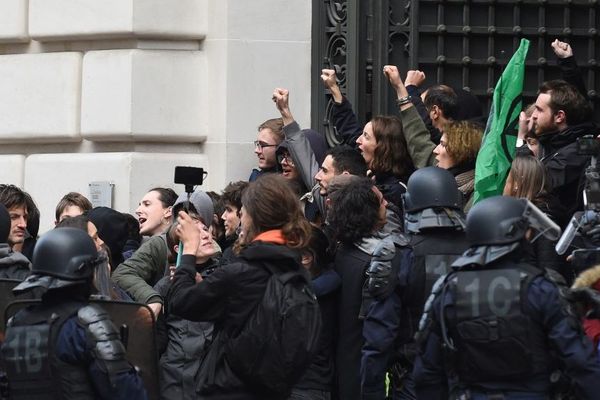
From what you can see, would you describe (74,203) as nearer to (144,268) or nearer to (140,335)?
(144,268)

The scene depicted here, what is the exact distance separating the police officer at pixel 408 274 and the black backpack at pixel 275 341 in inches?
25.9

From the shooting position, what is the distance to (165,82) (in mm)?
10797

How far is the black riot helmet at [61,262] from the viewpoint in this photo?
674 centimetres

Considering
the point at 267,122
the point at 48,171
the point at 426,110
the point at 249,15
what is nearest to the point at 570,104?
the point at 426,110

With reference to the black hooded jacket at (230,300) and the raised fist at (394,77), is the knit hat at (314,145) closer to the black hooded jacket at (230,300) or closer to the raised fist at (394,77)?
the raised fist at (394,77)

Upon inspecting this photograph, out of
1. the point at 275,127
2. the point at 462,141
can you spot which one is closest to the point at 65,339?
the point at 462,141

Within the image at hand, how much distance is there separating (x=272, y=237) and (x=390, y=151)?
2083mm

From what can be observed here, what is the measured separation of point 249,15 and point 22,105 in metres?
1.63

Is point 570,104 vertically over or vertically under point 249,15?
under

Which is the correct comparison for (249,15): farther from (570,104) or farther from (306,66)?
(570,104)

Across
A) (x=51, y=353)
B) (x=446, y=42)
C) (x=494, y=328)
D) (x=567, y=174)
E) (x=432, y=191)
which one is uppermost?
(x=446, y=42)

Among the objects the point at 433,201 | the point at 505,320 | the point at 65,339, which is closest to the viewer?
the point at 505,320

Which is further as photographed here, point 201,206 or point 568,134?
point 568,134

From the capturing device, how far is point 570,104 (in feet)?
29.3
